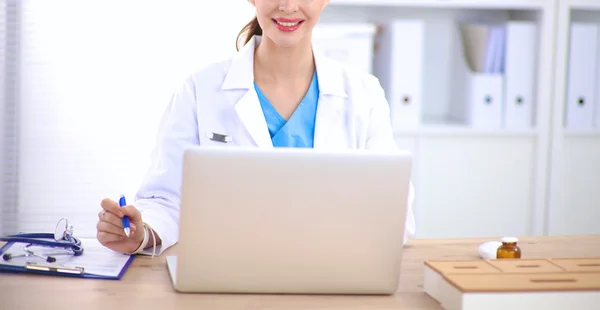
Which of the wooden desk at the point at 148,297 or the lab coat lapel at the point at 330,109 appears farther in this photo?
the lab coat lapel at the point at 330,109

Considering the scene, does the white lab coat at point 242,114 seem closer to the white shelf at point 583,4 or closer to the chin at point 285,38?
the chin at point 285,38

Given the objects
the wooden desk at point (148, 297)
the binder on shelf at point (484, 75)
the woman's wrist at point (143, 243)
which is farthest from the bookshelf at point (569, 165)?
the woman's wrist at point (143, 243)

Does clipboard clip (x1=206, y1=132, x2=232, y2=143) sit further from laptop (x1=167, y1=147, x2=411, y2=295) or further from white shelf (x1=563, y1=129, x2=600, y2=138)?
white shelf (x1=563, y1=129, x2=600, y2=138)

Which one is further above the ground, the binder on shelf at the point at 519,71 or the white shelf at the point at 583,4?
the white shelf at the point at 583,4

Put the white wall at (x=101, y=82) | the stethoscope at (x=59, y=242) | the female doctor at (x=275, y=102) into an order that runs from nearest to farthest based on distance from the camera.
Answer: the stethoscope at (x=59, y=242) < the female doctor at (x=275, y=102) < the white wall at (x=101, y=82)

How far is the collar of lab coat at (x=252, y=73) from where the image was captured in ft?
6.09

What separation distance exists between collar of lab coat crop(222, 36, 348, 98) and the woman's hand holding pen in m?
0.52

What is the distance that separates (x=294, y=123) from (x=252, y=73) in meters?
0.16

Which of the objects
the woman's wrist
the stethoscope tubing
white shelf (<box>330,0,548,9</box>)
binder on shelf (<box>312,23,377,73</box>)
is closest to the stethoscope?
the stethoscope tubing

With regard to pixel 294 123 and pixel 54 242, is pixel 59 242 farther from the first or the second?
pixel 294 123

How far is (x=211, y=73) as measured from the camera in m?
1.89

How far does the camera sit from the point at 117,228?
1411 mm

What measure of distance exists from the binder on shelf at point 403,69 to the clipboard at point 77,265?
5.29 feet

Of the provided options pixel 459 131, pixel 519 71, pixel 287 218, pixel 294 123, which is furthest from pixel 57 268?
pixel 519 71
